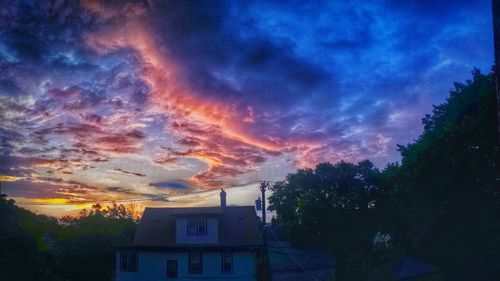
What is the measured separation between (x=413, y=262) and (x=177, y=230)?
22711 millimetres

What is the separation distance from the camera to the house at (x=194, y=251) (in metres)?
36.4

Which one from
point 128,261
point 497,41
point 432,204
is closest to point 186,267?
point 128,261

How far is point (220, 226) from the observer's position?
39875 millimetres

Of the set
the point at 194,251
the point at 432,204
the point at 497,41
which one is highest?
the point at 497,41

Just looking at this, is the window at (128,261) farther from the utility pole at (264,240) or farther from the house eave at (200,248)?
the utility pole at (264,240)

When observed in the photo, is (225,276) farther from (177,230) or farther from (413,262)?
(413,262)

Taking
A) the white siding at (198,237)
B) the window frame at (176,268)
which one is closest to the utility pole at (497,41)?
the white siding at (198,237)

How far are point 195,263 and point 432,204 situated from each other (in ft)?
67.9

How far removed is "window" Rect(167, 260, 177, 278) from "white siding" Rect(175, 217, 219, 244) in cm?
186

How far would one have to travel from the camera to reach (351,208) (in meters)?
53.9

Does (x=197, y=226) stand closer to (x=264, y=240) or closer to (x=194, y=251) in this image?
(x=194, y=251)

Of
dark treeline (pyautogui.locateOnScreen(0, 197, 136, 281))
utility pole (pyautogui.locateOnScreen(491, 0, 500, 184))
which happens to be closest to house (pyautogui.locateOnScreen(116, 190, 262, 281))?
dark treeline (pyautogui.locateOnScreen(0, 197, 136, 281))

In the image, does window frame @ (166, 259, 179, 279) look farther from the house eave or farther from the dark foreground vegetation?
the dark foreground vegetation

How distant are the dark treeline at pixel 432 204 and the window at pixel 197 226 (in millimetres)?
18154
